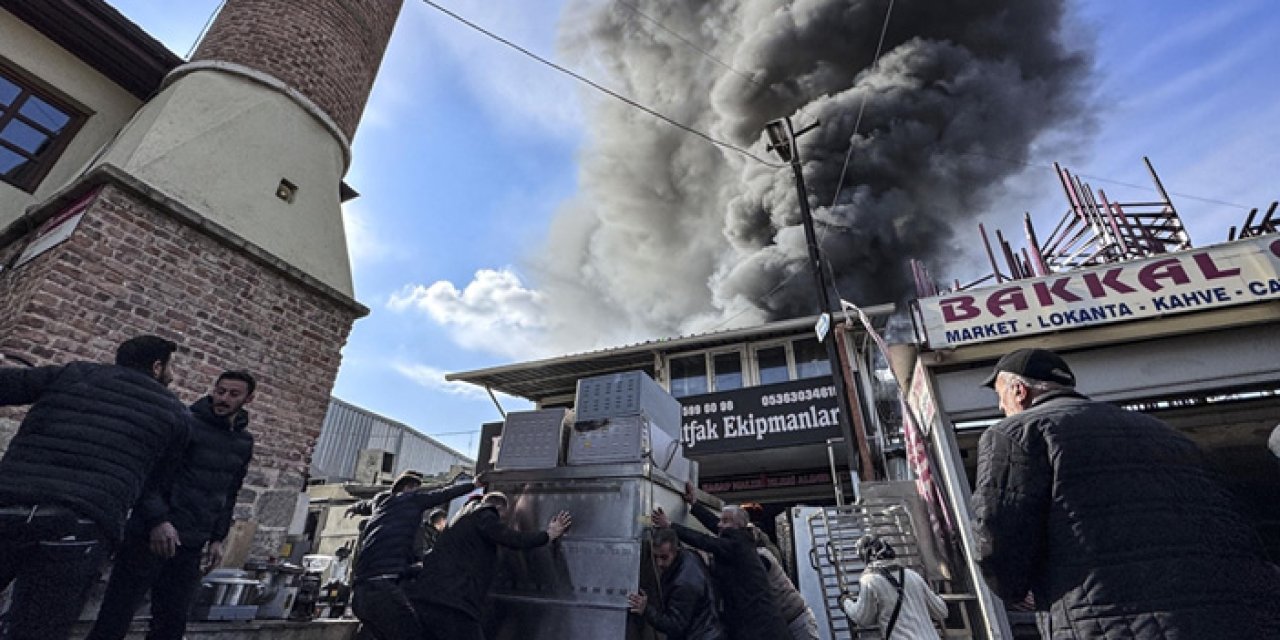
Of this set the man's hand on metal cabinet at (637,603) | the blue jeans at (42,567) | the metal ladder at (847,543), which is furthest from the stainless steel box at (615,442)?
the blue jeans at (42,567)

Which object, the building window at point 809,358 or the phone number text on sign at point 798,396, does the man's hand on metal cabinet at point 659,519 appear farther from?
the building window at point 809,358

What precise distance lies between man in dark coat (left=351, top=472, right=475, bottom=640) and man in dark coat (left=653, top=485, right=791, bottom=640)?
186 centimetres

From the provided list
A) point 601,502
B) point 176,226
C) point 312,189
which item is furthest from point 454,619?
point 312,189

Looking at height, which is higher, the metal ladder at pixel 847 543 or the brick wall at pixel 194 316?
the brick wall at pixel 194 316

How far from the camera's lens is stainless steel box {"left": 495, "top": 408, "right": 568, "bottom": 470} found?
15.0ft

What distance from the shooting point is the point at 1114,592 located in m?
1.65

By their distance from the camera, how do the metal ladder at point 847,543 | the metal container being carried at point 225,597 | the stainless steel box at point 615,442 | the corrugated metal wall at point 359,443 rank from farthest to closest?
the corrugated metal wall at point 359,443 < the metal ladder at point 847,543 < the stainless steel box at point 615,442 < the metal container being carried at point 225,597

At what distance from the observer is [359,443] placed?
23.4 metres

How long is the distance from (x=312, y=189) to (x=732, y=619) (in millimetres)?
7253

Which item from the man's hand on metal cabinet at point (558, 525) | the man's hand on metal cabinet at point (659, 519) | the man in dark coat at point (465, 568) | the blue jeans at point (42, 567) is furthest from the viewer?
the man's hand on metal cabinet at point (659, 519)

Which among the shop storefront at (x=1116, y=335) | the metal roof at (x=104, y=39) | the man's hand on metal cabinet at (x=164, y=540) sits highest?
the metal roof at (x=104, y=39)

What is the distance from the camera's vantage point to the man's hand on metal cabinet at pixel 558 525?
3969 mm

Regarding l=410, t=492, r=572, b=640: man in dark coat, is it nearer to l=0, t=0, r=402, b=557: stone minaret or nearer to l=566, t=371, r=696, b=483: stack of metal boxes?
l=566, t=371, r=696, b=483: stack of metal boxes

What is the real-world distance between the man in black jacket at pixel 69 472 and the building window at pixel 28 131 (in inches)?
220
